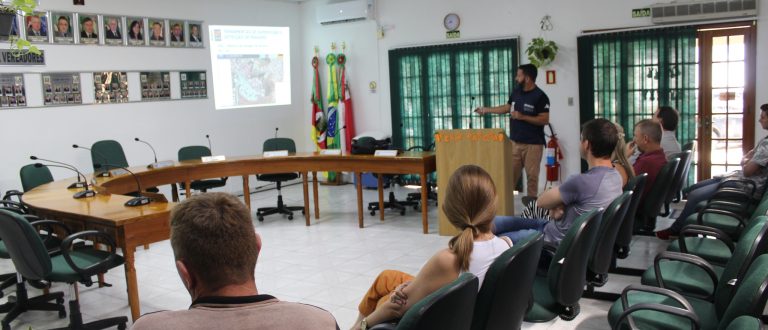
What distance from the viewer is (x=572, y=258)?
287 cm

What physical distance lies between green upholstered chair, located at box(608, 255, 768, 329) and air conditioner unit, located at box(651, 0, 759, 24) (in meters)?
4.94

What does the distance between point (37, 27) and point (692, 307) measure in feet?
22.8

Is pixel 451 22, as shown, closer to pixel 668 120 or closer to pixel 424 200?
pixel 424 200

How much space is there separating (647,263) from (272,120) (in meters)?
6.35

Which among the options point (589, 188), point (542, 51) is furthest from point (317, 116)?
point (589, 188)

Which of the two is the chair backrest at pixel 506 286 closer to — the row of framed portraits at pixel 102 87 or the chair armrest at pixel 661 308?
the chair armrest at pixel 661 308

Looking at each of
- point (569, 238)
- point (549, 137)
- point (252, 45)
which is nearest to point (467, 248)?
point (569, 238)

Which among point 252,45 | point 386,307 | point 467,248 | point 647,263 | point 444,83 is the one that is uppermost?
point 252,45

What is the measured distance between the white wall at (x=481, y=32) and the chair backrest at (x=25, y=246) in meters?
6.11

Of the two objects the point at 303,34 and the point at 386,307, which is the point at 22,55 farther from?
the point at 386,307

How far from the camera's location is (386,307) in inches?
93.9

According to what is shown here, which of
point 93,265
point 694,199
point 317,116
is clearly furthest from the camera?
point 317,116

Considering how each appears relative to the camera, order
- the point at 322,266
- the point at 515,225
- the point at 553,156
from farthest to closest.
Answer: the point at 553,156
the point at 322,266
the point at 515,225

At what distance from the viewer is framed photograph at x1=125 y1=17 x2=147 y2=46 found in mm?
7969
